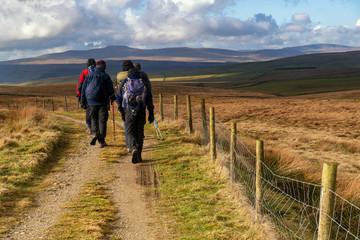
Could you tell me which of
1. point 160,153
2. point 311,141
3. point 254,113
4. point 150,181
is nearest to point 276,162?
point 160,153

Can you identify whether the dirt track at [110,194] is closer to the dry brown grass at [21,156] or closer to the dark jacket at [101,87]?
the dry brown grass at [21,156]

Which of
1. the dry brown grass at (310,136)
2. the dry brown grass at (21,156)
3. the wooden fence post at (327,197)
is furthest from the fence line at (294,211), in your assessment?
the dry brown grass at (21,156)

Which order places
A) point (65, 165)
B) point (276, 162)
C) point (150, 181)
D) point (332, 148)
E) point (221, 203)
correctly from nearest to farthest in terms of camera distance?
point (221, 203) < point (150, 181) < point (65, 165) < point (276, 162) < point (332, 148)

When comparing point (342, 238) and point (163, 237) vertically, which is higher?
point (163, 237)

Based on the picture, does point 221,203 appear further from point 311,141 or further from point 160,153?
point 311,141

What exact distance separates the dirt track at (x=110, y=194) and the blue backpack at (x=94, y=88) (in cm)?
165

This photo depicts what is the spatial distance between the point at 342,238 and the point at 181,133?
823cm

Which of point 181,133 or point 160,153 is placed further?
point 181,133

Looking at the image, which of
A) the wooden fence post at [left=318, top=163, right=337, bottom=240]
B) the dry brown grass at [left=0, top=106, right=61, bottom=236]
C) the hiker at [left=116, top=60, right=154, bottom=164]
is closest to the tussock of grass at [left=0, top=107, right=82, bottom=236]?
the dry brown grass at [left=0, top=106, right=61, bottom=236]

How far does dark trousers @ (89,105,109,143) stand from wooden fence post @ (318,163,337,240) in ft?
25.1

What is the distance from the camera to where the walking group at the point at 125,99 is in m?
8.82

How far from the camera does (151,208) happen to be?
6.29m

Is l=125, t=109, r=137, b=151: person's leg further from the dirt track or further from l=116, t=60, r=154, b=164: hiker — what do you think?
the dirt track

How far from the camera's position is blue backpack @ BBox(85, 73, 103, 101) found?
1020 centimetres
